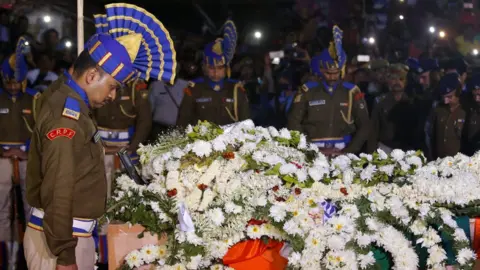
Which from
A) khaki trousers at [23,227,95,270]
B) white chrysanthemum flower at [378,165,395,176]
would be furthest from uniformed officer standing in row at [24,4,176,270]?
white chrysanthemum flower at [378,165,395,176]

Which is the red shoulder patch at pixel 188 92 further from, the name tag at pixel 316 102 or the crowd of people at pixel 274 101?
the name tag at pixel 316 102

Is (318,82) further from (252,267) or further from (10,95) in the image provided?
(252,267)

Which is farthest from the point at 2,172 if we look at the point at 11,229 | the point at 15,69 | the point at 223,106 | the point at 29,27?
the point at 29,27

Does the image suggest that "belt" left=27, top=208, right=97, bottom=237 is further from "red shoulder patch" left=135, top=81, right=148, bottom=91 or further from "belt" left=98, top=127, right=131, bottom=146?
"red shoulder patch" left=135, top=81, right=148, bottom=91

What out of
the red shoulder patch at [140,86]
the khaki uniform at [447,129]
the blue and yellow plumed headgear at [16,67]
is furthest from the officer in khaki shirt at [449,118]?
the blue and yellow plumed headgear at [16,67]

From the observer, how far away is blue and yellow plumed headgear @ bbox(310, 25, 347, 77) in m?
8.32

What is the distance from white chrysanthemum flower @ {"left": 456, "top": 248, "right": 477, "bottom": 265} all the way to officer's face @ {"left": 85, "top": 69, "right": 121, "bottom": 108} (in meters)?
2.22

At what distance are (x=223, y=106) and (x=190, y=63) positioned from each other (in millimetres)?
1258

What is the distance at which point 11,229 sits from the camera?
809 centimetres

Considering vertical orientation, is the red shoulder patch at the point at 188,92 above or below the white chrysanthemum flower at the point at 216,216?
above

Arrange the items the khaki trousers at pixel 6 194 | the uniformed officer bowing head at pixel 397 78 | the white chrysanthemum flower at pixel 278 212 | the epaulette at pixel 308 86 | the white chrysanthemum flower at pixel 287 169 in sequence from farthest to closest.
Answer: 1. the uniformed officer bowing head at pixel 397 78
2. the epaulette at pixel 308 86
3. the khaki trousers at pixel 6 194
4. the white chrysanthemum flower at pixel 287 169
5. the white chrysanthemum flower at pixel 278 212

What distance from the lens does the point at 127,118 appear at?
880 centimetres

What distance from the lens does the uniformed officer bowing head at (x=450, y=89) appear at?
8.48 m

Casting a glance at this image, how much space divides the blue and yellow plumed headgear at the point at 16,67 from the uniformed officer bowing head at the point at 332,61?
3.30m
